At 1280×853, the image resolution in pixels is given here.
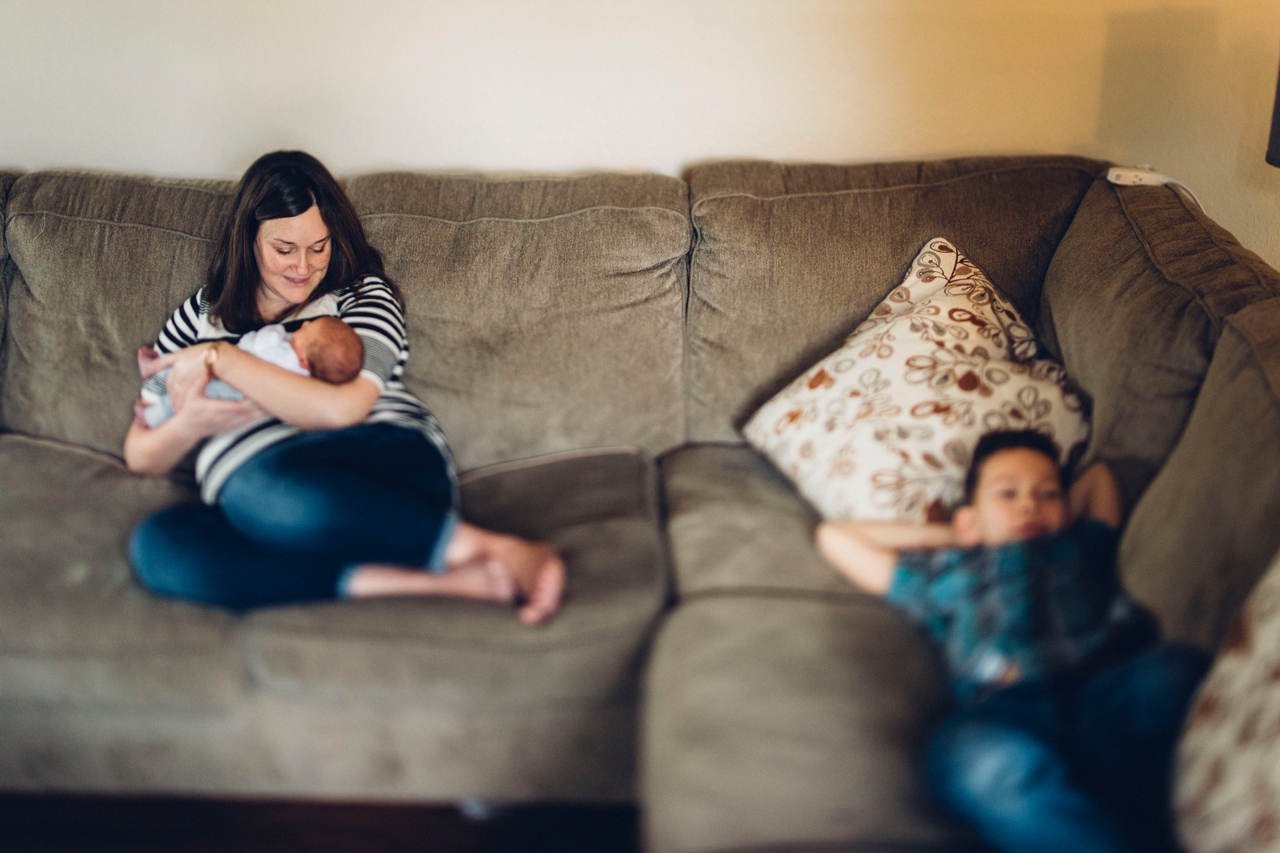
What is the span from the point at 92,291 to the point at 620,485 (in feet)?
3.77

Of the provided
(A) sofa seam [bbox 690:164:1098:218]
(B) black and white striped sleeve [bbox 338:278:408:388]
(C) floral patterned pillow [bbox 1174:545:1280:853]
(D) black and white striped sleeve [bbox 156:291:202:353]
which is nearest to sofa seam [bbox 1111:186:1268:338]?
(A) sofa seam [bbox 690:164:1098:218]

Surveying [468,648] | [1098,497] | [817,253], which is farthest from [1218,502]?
[468,648]

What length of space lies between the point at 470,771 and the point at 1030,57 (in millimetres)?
1869

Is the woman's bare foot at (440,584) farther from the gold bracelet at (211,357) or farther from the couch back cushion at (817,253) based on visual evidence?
the couch back cushion at (817,253)

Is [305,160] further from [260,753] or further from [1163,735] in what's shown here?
[1163,735]

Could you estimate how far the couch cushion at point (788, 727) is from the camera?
3.13 feet

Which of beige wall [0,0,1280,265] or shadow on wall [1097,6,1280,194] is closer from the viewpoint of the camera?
shadow on wall [1097,6,1280,194]

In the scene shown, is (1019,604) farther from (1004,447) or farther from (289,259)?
(289,259)

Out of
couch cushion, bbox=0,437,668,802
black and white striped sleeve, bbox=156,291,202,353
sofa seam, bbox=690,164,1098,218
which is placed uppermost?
sofa seam, bbox=690,164,1098,218

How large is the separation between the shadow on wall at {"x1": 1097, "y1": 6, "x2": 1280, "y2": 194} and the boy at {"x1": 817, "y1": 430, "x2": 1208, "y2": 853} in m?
1.01

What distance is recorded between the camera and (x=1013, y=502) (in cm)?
121

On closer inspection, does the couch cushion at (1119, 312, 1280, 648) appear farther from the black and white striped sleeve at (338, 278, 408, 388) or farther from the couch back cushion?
the black and white striped sleeve at (338, 278, 408, 388)

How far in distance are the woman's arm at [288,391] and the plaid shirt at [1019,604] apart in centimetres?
91

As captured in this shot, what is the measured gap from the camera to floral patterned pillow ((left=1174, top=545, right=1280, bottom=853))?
0.79 metres
